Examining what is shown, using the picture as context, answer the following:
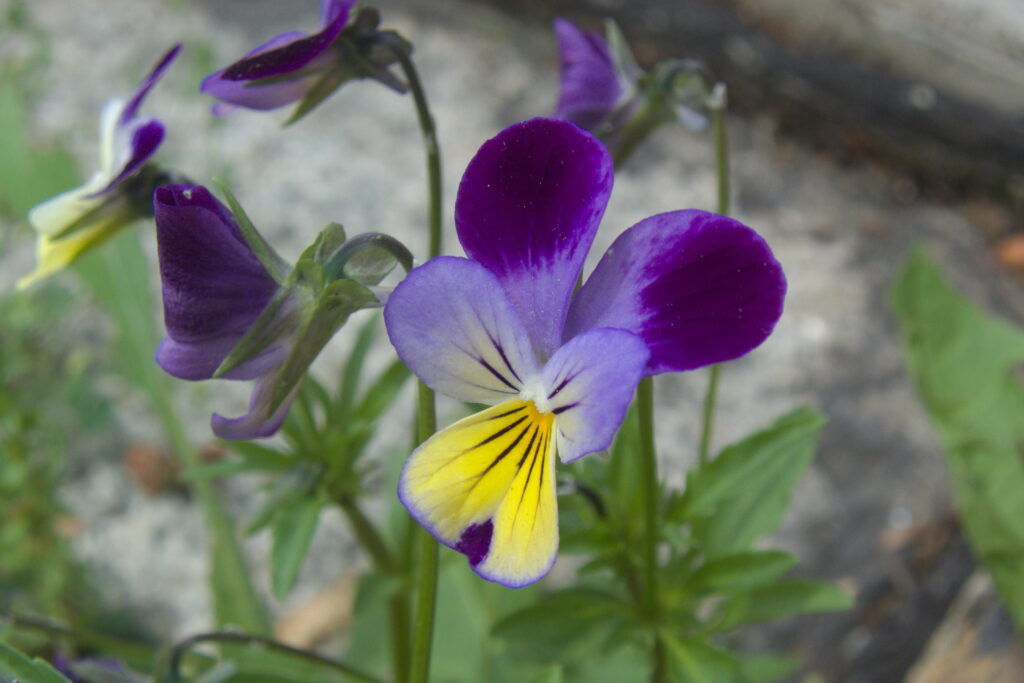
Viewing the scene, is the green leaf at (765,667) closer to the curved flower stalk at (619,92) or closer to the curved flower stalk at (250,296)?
the curved flower stalk at (619,92)

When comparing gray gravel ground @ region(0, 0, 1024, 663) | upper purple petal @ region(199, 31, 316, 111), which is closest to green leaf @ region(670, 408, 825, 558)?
upper purple petal @ region(199, 31, 316, 111)

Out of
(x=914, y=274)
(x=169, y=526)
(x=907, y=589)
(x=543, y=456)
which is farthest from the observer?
(x=169, y=526)

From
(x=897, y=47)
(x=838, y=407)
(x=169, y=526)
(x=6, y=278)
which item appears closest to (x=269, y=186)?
(x=6, y=278)

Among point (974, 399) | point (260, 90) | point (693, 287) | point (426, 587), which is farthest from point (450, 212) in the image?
point (693, 287)

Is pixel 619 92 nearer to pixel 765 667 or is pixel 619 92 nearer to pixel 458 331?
pixel 458 331

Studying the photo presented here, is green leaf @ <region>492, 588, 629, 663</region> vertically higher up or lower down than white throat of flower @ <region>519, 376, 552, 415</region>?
lower down

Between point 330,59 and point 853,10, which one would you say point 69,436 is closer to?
point 330,59

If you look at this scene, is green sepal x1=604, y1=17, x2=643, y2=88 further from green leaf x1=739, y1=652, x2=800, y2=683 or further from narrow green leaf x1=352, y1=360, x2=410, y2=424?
green leaf x1=739, y1=652, x2=800, y2=683
